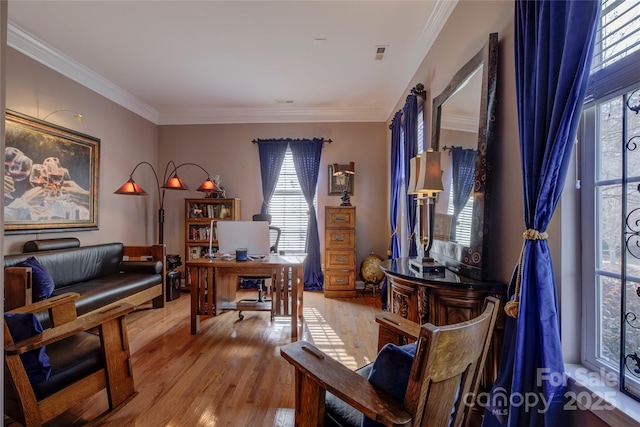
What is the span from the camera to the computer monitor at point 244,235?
10.6 ft

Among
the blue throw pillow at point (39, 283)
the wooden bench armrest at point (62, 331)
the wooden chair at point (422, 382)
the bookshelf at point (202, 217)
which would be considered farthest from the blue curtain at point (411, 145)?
the blue throw pillow at point (39, 283)

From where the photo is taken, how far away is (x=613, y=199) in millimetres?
1130

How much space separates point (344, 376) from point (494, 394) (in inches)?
30.1

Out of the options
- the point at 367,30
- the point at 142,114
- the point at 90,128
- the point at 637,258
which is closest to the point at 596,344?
the point at 637,258

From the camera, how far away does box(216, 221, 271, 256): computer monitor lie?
10.6 feet

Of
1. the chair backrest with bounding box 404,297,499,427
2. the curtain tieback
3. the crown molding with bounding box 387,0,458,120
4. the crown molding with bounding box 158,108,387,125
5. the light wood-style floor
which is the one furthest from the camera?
the crown molding with bounding box 158,108,387,125

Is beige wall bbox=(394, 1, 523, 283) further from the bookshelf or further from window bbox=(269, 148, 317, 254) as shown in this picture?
the bookshelf

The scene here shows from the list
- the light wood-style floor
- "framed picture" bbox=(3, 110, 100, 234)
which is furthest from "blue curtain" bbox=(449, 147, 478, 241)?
→ "framed picture" bbox=(3, 110, 100, 234)

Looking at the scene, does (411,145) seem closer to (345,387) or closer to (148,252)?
(345,387)

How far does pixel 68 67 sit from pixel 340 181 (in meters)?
3.83

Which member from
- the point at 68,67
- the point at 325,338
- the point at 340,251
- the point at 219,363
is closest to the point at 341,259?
the point at 340,251

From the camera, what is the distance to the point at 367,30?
2816 mm

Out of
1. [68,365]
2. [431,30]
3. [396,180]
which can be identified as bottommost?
[68,365]

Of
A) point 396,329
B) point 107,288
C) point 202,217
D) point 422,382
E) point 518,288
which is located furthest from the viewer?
point 202,217
